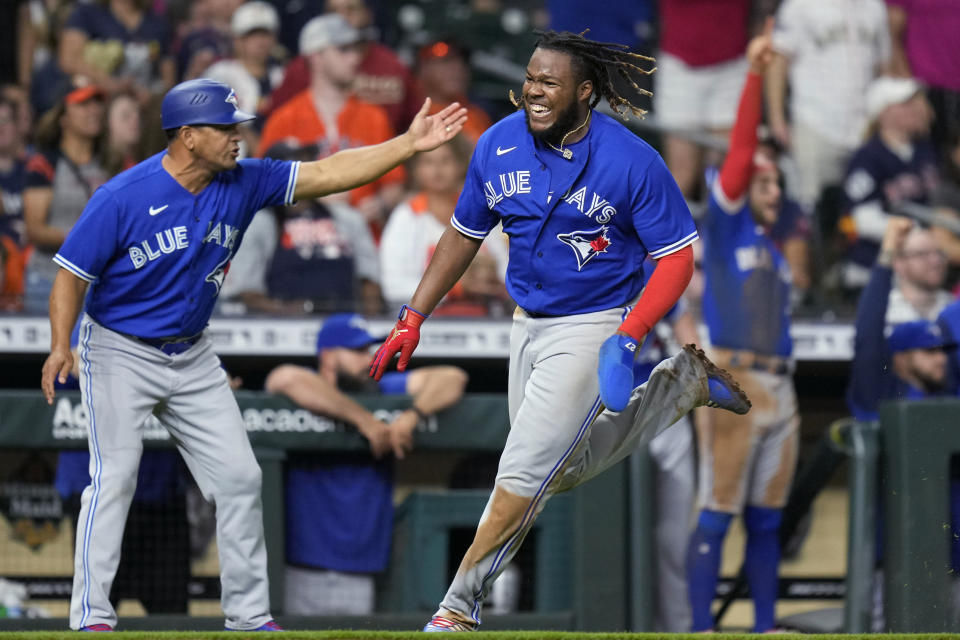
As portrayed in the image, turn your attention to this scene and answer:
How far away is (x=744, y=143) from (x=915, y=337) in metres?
1.20

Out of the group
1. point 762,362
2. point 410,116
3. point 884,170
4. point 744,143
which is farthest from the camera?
point 410,116

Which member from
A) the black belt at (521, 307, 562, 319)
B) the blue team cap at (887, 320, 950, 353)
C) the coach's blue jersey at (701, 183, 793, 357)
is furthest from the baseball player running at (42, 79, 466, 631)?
the blue team cap at (887, 320, 950, 353)

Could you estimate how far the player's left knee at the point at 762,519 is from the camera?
643 cm

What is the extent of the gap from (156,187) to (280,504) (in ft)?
5.94

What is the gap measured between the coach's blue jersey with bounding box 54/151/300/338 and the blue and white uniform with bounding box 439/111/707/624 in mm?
940

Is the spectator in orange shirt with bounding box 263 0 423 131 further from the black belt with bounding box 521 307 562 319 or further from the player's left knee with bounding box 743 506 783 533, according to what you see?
the black belt with bounding box 521 307 562 319

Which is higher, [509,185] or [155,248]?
[509,185]

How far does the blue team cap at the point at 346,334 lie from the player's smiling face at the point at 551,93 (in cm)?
220

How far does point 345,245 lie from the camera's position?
7492 millimetres

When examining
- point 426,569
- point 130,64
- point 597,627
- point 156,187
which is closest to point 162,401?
point 156,187

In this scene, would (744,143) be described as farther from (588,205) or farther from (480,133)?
(480,133)

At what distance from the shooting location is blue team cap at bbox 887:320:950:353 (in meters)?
6.38

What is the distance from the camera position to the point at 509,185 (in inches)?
169

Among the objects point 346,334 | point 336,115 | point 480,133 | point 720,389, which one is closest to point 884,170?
point 480,133
